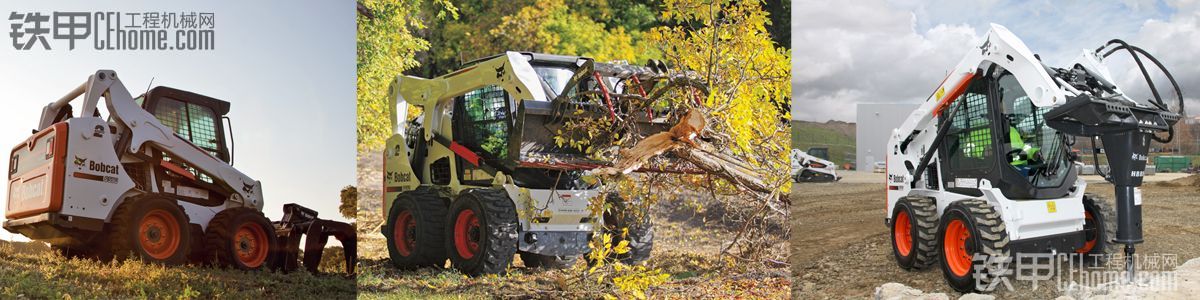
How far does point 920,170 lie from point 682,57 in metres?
1.86

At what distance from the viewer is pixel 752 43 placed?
19.9ft

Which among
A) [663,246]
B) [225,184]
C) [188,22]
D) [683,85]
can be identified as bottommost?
[663,246]

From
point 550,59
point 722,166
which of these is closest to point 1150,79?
point 722,166

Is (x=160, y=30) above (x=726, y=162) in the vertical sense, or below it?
above

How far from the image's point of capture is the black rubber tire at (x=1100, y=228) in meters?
5.85

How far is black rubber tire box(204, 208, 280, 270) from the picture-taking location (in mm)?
5035

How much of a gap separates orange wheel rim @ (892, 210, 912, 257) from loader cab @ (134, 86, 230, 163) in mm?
4415

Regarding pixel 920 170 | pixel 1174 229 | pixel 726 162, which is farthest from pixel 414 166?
pixel 1174 229

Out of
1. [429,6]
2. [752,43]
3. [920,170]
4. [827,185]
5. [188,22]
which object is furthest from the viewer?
[827,185]

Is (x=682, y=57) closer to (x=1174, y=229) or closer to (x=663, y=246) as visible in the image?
(x=663, y=246)

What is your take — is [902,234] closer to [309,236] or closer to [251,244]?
[309,236]

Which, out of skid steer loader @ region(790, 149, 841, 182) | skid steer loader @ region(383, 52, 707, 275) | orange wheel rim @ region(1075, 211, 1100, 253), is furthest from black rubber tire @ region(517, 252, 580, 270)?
orange wheel rim @ region(1075, 211, 1100, 253)

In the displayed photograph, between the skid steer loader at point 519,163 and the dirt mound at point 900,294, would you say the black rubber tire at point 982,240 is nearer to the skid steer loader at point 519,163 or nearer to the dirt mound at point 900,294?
the dirt mound at point 900,294

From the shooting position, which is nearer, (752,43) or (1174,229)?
(752,43)
